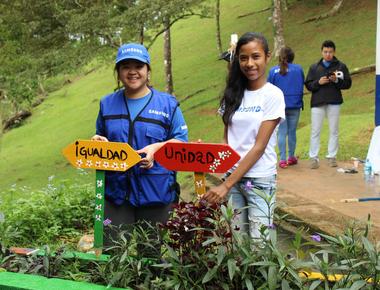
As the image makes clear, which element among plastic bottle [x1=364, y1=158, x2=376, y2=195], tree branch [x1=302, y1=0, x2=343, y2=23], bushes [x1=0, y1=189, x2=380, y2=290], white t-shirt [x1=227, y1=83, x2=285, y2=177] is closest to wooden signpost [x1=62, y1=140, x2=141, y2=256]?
bushes [x1=0, y1=189, x2=380, y2=290]

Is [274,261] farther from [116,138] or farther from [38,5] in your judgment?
[38,5]

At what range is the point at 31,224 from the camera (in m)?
5.11

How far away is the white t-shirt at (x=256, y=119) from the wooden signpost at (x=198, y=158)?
0.77 ft

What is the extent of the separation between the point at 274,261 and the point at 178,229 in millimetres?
485

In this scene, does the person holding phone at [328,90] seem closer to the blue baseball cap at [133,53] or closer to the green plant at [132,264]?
the blue baseball cap at [133,53]

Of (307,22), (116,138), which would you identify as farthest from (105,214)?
(307,22)

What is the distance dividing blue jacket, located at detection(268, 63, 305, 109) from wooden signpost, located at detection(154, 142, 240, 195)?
472 centimetres

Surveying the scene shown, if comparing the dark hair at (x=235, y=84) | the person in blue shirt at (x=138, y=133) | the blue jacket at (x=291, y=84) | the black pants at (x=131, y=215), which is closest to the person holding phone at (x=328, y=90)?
the blue jacket at (x=291, y=84)

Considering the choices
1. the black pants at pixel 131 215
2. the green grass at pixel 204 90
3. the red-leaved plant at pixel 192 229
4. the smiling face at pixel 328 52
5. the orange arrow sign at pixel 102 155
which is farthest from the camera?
the green grass at pixel 204 90

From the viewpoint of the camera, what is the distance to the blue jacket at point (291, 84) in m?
7.49

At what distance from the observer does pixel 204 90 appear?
20.7 m

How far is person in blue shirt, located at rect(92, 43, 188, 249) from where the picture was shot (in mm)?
3154

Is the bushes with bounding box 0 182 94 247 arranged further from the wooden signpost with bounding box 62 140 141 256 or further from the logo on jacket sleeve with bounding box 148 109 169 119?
the logo on jacket sleeve with bounding box 148 109 169 119

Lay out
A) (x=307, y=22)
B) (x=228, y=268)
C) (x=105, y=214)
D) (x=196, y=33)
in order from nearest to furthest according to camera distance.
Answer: (x=228, y=268), (x=105, y=214), (x=307, y=22), (x=196, y=33)
